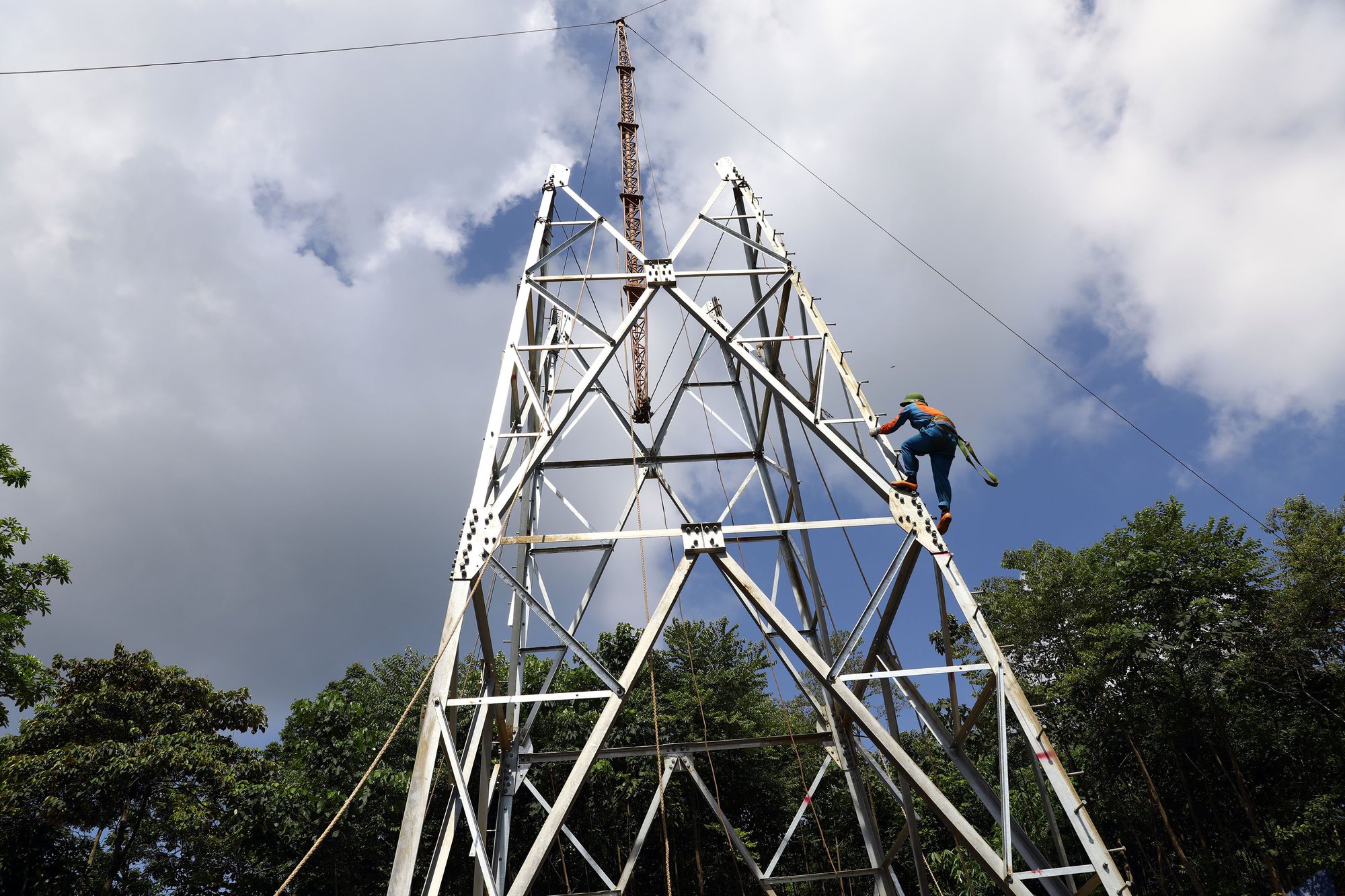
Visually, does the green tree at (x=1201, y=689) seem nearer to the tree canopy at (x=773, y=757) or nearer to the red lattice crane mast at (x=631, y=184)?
the tree canopy at (x=773, y=757)

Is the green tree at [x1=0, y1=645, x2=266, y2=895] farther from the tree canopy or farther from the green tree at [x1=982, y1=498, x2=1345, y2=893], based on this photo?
the green tree at [x1=982, y1=498, x2=1345, y2=893]

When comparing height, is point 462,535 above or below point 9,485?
below

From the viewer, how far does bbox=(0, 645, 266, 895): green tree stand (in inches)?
810

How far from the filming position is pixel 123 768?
20.5 metres

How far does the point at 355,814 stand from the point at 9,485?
37.8ft

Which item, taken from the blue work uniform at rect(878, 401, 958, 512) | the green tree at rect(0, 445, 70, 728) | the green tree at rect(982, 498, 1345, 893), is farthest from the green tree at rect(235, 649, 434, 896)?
the green tree at rect(982, 498, 1345, 893)

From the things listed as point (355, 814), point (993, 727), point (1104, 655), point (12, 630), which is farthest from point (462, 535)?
point (993, 727)

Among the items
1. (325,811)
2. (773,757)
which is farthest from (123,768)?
(773,757)

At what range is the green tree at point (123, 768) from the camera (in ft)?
67.5

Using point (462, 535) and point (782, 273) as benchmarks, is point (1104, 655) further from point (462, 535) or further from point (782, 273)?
point (462, 535)

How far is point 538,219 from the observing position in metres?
12.0

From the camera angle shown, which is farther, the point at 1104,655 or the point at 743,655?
the point at 743,655

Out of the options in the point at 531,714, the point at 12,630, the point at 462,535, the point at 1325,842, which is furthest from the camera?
the point at 1325,842

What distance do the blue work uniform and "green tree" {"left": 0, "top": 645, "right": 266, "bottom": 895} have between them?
64.8 ft
